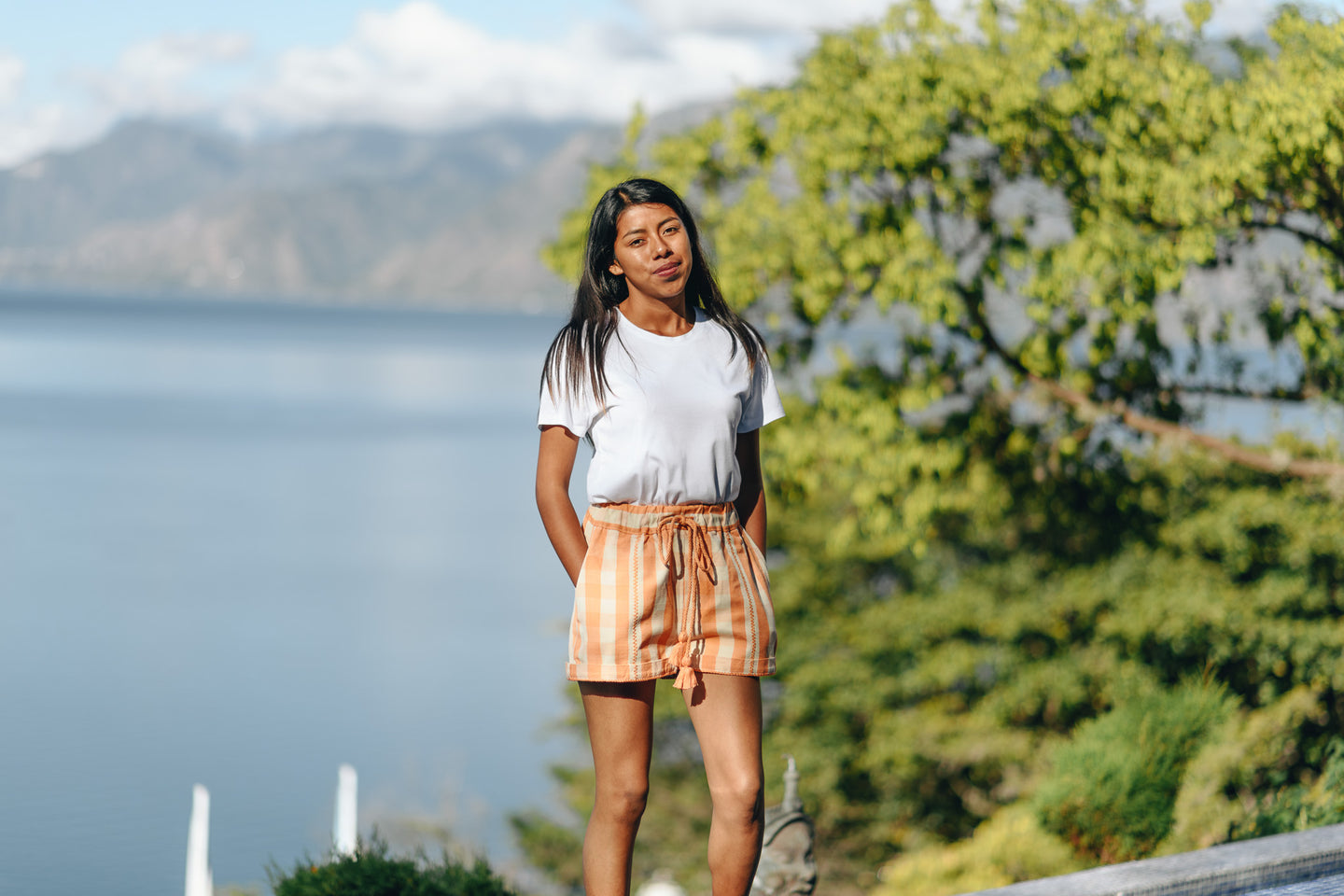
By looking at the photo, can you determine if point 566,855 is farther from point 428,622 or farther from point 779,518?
point 428,622

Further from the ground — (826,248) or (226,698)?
(826,248)

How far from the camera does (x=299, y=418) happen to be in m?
87.0

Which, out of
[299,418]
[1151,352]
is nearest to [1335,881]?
[1151,352]

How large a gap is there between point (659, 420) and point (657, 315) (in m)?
0.34

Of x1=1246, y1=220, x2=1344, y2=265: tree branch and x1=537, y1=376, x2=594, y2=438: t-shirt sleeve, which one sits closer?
x1=537, y1=376, x2=594, y2=438: t-shirt sleeve

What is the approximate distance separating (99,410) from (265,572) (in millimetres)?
47925

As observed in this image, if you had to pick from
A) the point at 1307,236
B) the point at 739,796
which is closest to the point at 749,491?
the point at 739,796

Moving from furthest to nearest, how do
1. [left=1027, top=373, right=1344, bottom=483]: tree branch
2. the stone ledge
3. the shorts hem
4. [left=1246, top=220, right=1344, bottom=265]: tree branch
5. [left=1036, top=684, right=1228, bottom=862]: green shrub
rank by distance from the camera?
[left=1027, top=373, right=1344, bottom=483]: tree branch
[left=1246, top=220, right=1344, bottom=265]: tree branch
[left=1036, top=684, right=1228, bottom=862]: green shrub
the stone ledge
the shorts hem

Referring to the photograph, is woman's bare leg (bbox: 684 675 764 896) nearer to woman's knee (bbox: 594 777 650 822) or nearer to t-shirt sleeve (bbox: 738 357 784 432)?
woman's knee (bbox: 594 777 650 822)

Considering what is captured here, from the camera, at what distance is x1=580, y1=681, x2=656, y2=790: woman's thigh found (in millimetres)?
3557

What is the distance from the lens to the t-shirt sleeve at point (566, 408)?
139 inches

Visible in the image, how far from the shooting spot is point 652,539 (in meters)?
3.51

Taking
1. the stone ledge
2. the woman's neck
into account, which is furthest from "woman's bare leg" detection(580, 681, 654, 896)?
the stone ledge

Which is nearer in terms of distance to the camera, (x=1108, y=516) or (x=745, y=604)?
(x=745, y=604)
